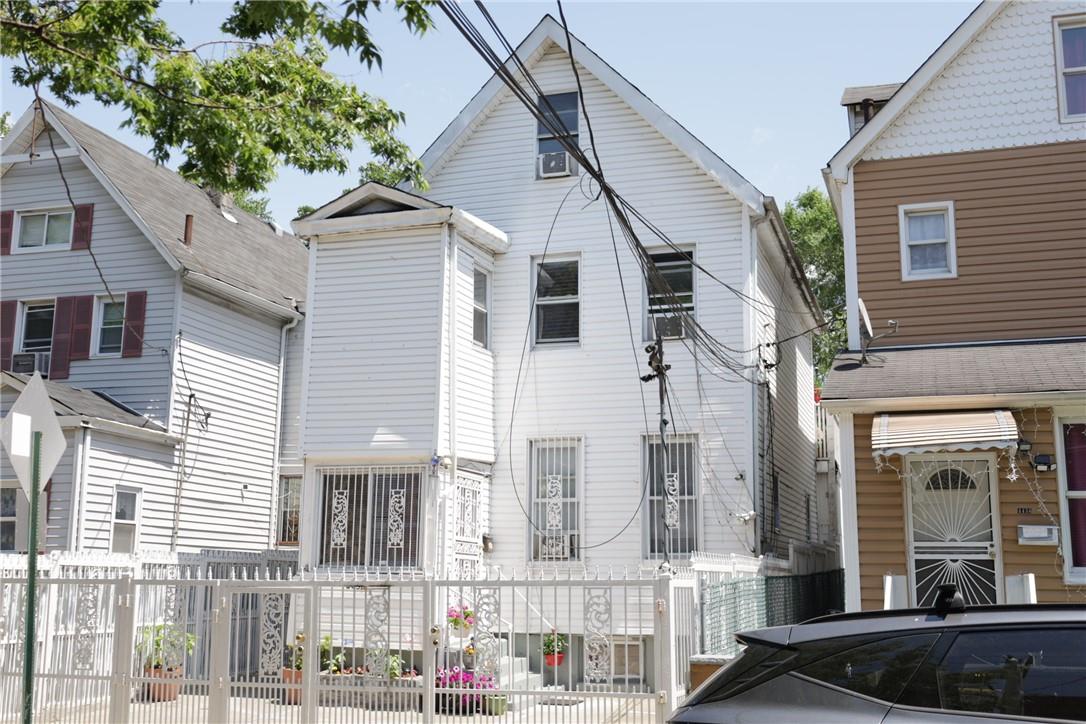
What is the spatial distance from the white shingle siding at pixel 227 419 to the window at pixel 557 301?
7088mm

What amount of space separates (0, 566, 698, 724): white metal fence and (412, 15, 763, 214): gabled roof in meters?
7.49

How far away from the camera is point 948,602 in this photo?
4.79 m

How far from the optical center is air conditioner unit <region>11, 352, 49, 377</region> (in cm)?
2100

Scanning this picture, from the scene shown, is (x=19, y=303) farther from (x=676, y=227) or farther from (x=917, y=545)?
(x=917, y=545)

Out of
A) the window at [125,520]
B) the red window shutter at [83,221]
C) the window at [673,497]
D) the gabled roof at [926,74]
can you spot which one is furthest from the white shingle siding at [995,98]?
the red window shutter at [83,221]

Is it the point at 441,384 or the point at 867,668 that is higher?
the point at 441,384

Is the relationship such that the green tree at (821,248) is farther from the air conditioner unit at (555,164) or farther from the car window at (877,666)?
the car window at (877,666)

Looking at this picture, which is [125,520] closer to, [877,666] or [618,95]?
[618,95]

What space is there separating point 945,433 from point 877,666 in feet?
26.7

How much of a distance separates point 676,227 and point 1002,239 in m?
4.82

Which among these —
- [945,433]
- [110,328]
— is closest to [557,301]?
[945,433]

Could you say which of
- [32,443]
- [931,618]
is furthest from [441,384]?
[931,618]

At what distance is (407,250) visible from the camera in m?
16.6

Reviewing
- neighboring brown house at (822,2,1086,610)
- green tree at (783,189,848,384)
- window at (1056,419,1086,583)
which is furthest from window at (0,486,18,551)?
green tree at (783,189,848,384)
